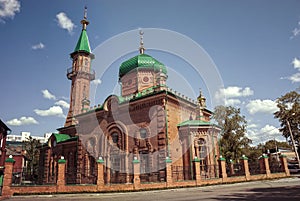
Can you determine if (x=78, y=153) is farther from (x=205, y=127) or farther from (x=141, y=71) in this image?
(x=205, y=127)

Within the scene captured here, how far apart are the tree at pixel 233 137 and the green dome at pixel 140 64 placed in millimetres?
10957

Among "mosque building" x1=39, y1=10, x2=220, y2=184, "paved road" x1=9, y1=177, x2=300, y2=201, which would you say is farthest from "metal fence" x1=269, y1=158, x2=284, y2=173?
"paved road" x1=9, y1=177, x2=300, y2=201

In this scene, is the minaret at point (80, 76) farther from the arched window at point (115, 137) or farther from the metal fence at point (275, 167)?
the metal fence at point (275, 167)

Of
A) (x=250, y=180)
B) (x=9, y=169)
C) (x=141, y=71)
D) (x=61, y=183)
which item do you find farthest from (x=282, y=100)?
(x=9, y=169)

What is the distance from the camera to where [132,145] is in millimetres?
21266

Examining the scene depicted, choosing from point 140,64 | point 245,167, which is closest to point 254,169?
point 245,167

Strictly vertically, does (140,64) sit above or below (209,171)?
above

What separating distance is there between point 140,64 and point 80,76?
10274mm

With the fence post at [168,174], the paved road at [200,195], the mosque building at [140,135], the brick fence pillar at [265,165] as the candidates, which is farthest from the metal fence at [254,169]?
the fence post at [168,174]

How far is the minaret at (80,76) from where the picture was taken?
31.4 metres

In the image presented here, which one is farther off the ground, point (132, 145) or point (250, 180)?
point (132, 145)

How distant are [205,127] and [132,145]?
688 centimetres

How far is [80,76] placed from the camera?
3244 centimetres

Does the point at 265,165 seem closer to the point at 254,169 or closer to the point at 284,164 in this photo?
the point at 254,169
